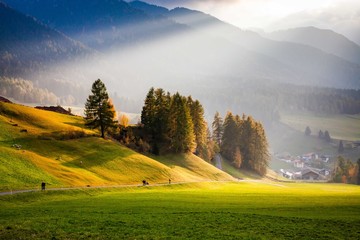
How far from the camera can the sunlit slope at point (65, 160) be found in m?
54.8

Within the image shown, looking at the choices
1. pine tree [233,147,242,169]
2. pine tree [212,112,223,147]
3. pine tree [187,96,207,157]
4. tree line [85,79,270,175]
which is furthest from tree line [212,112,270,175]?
pine tree [187,96,207,157]

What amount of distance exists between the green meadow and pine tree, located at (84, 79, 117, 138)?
43119 millimetres

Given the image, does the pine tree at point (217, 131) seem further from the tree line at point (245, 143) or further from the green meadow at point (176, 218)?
the green meadow at point (176, 218)

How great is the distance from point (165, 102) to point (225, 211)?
6936cm

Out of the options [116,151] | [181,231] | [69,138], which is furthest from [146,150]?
[181,231]

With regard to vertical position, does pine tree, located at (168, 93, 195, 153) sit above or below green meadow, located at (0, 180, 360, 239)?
above

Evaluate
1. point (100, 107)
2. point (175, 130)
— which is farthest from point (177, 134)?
point (100, 107)

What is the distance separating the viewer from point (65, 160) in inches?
2633

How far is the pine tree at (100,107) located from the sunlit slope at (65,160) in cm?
470

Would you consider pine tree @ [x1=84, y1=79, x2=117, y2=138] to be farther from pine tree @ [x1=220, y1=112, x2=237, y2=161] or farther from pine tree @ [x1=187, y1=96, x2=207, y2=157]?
pine tree @ [x1=220, y1=112, x2=237, y2=161]

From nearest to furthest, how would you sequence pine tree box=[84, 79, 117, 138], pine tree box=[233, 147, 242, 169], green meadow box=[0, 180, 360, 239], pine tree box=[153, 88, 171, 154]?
green meadow box=[0, 180, 360, 239], pine tree box=[84, 79, 117, 138], pine tree box=[153, 88, 171, 154], pine tree box=[233, 147, 242, 169]

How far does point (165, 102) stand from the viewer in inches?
4013

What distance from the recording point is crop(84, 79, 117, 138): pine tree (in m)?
84.4

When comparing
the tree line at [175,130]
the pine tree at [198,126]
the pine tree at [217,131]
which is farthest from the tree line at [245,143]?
the pine tree at [198,126]
